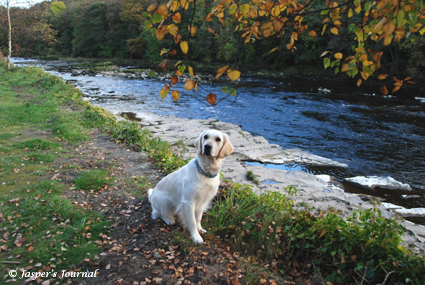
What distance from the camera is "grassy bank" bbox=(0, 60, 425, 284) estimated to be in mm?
2998

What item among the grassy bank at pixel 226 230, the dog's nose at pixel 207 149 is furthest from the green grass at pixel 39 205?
the dog's nose at pixel 207 149

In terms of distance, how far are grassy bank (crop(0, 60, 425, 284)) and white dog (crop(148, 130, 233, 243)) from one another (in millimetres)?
358

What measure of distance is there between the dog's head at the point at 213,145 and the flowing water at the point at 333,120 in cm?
71

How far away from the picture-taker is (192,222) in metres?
3.65

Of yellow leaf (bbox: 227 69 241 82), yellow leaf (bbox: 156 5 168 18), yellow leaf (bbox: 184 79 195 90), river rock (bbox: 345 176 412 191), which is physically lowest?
river rock (bbox: 345 176 412 191)

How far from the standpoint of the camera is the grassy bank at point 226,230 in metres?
3.00

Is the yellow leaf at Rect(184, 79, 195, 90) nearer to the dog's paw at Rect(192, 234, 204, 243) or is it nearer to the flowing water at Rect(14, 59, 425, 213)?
the flowing water at Rect(14, 59, 425, 213)

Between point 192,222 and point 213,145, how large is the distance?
3.85 ft

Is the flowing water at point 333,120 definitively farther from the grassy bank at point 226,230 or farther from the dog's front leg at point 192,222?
the grassy bank at point 226,230

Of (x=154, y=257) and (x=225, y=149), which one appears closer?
(x=154, y=257)

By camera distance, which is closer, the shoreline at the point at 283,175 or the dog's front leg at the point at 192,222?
the dog's front leg at the point at 192,222

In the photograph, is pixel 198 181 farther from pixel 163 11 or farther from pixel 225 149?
pixel 163 11

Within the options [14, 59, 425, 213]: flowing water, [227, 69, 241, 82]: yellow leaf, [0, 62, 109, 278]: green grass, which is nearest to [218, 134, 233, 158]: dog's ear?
[14, 59, 425, 213]: flowing water

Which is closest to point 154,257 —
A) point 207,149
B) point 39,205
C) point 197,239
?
point 197,239
